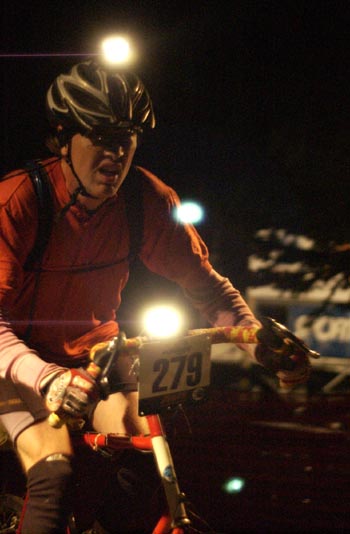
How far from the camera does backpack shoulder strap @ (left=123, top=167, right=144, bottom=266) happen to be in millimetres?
3363

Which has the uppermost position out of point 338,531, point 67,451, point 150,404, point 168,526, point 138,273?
point 138,273

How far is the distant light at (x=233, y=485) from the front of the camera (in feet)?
15.6

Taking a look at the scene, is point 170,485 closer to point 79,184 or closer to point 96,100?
point 79,184

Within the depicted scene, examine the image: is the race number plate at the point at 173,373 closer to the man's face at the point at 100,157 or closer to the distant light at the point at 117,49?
the man's face at the point at 100,157

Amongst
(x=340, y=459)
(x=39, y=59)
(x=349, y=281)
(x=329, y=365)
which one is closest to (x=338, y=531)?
(x=340, y=459)

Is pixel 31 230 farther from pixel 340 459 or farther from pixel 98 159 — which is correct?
pixel 340 459

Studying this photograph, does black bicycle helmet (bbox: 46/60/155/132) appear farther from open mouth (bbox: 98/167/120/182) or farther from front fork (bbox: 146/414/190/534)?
front fork (bbox: 146/414/190/534)

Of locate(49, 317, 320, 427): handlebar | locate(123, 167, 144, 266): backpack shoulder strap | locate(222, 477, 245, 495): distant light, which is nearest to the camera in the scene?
locate(49, 317, 320, 427): handlebar

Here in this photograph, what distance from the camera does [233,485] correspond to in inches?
193

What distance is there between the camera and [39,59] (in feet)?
14.8

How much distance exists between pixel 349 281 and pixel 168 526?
3.82 m

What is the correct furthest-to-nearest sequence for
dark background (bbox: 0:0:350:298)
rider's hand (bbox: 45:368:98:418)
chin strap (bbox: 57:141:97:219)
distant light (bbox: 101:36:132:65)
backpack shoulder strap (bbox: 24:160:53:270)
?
1. dark background (bbox: 0:0:350:298)
2. distant light (bbox: 101:36:132:65)
3. chin strap (bbox: 57:141:97:219)
4. backpack shoulder strap (bbox: 24:160:53:270)
5. rider's hand (bbox: 45:368:98:418)

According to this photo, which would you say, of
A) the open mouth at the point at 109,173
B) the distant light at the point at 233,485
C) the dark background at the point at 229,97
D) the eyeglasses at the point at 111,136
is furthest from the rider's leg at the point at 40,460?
the distant light at the point at 233,485

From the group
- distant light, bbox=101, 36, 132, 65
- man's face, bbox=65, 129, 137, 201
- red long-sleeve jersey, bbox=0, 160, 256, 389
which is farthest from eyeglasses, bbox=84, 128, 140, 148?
distant light, bbox=101, 36, 132, 65
